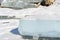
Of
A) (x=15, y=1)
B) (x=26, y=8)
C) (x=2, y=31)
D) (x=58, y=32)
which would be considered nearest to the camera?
(x=58, y=32)

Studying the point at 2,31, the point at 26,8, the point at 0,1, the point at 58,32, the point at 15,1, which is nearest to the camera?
the point at 58,32

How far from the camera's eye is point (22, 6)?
195 inches

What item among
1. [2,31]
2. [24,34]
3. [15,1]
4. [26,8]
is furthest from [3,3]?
[24,34]

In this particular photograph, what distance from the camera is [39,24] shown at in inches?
90.6

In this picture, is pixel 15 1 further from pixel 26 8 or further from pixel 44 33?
pixel 44 33

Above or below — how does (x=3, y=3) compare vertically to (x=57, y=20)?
below

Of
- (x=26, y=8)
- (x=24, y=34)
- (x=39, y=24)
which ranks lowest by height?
(x=26, y=8)

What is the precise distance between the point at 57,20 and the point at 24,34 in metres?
0.47

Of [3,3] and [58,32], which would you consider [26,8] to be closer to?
[3,3]

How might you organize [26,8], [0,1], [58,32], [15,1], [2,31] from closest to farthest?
[58,32], [2,31], [26,8], [15,1], [0,1]

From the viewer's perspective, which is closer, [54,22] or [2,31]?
[54,22]

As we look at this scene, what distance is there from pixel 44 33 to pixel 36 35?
107mm

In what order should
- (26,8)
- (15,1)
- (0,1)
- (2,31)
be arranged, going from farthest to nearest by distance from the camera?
(0,1)
(15,1)
(26,8)
(2,31)

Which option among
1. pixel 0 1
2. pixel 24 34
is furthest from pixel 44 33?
pixel 0 1
